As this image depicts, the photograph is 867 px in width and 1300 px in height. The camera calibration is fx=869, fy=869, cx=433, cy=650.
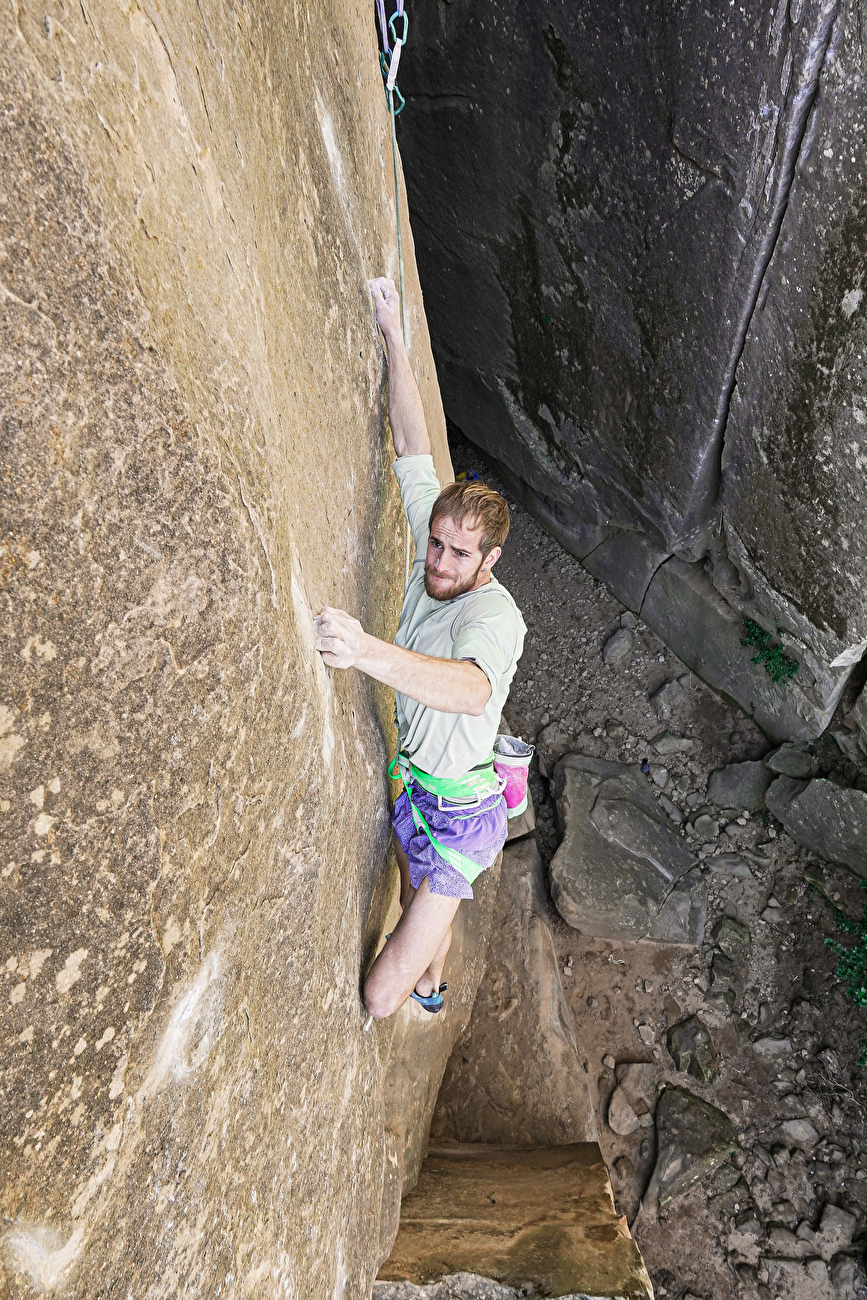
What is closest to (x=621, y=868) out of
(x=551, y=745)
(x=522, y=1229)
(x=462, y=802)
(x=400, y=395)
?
(x=551, y=745)

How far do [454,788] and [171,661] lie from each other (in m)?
1.49

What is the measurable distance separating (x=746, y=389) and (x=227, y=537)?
3.48m

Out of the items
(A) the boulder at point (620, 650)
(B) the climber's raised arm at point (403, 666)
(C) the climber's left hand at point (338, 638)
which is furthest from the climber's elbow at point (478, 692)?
(A) the boulder at point (620, 650)

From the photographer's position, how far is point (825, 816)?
4.93 m

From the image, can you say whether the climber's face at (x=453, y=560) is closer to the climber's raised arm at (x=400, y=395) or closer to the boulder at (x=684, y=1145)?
the climber's raised arm at (x=400, y=395)

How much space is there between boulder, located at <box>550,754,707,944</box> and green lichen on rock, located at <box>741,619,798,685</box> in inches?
42.5

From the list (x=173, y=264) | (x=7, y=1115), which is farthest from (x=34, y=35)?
(x=7, y=1115)

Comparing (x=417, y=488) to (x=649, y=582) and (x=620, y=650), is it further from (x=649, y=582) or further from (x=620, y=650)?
(x=620, y=650)

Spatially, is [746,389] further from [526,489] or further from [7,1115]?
[7,1115]

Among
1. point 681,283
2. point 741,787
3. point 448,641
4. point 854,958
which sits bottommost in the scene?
point 854,958

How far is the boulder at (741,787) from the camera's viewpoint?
5.36 meters

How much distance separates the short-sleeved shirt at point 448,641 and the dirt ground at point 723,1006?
2817mm

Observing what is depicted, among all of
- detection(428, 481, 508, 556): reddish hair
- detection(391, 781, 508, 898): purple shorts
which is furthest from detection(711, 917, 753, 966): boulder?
detection(428, 481, 508, 556): reddish hair

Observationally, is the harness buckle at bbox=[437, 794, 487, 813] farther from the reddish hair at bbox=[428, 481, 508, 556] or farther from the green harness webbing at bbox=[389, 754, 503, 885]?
the reddish hair at bbox=[428, 481, 508, 556]
